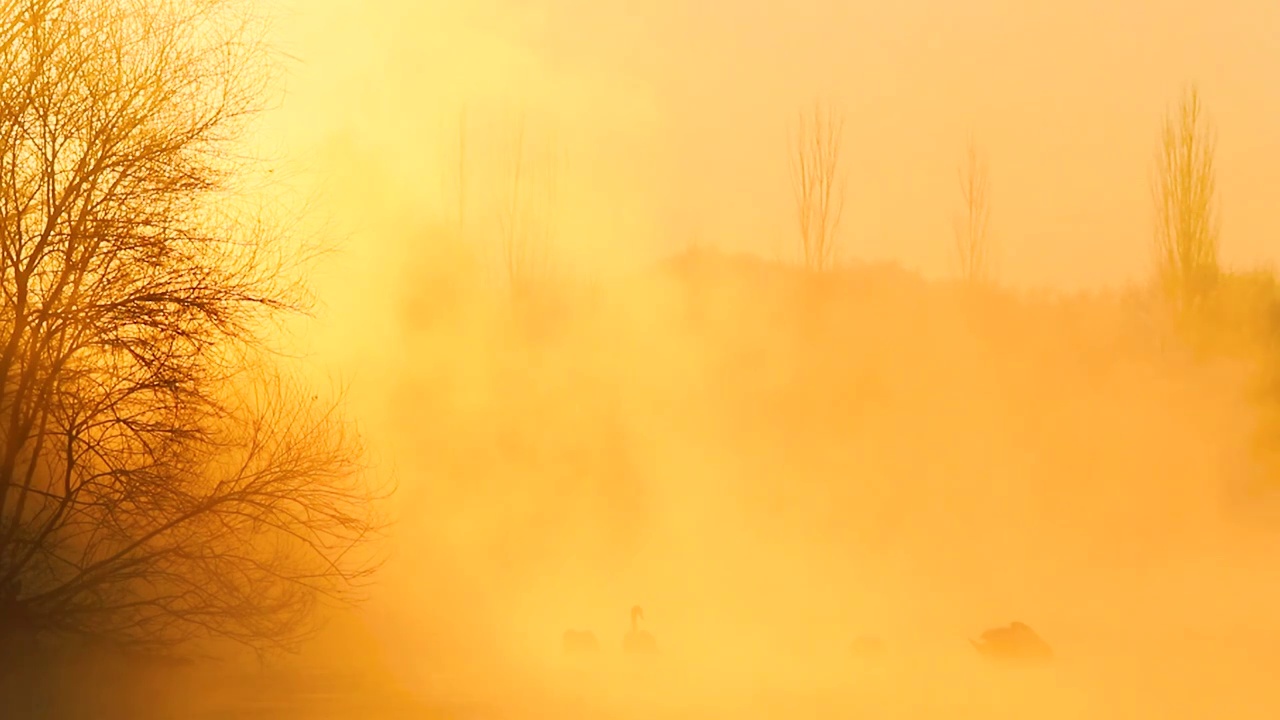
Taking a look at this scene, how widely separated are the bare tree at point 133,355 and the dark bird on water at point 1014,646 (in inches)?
370

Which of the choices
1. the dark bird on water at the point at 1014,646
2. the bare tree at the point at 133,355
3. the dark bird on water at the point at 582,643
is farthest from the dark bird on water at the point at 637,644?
the bare tree at the point at 133,355

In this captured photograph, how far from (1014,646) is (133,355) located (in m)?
11.8

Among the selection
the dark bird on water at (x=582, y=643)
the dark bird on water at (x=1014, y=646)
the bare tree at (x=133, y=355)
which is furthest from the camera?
the dark bird on water at (x=582, y=643)

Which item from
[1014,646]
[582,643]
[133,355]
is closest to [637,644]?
[582,643]

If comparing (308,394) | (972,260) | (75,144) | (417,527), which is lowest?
(417,527)

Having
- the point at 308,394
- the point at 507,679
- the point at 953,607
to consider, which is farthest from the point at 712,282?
the point at 308,394

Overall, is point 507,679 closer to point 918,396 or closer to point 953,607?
point 953,607

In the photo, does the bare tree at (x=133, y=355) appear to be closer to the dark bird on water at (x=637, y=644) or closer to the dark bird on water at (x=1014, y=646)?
the dark bird on water at (x=637, y=644)

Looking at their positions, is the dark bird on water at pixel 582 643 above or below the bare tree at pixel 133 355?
below

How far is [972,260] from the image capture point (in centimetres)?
3609

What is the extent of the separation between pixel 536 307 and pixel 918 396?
8.28 metres

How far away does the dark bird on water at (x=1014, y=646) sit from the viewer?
1920cm

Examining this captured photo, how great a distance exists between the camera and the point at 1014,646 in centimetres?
1923

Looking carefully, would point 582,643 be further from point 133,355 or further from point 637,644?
point 133,355
